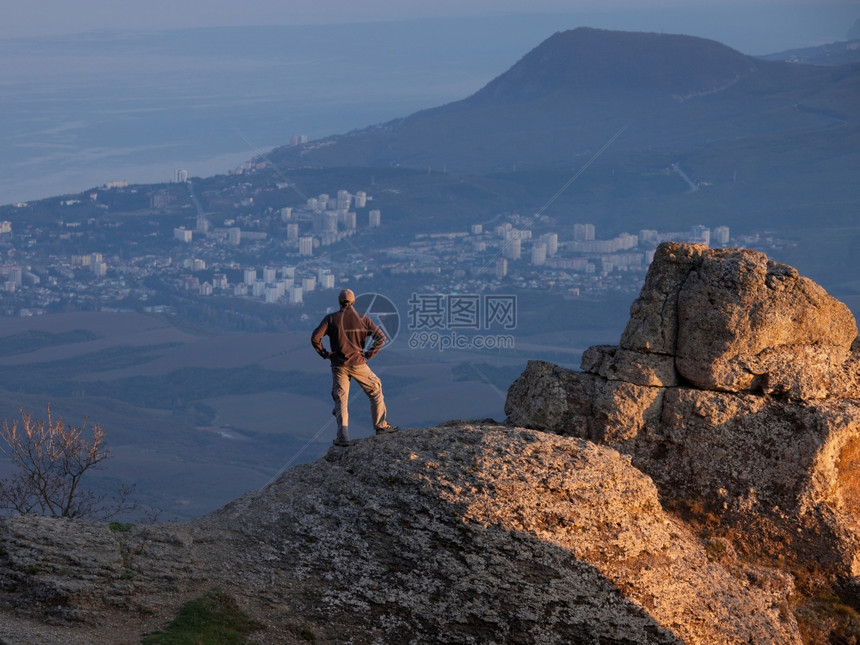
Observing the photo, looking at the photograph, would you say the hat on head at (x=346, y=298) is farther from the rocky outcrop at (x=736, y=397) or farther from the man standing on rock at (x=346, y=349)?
the rocky outcrop at (x=736, y=397)

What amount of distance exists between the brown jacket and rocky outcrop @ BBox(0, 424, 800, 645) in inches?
83.6

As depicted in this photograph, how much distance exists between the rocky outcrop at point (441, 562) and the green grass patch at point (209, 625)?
20 cm

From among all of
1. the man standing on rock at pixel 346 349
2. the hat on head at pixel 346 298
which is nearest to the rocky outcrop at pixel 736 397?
the man standing on rock at pixel 346 349

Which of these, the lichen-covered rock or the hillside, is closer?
the hillside

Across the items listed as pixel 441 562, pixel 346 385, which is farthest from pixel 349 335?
pixel 441 562

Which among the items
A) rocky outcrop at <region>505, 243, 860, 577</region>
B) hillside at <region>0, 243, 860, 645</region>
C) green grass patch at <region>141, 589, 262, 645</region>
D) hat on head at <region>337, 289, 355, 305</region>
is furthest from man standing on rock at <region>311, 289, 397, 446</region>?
green grass patch at <region>141, 589, 262, 645</region>

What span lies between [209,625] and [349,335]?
5.60 meters

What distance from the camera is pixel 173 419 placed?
14812 centimetres

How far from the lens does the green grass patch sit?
40.8ft

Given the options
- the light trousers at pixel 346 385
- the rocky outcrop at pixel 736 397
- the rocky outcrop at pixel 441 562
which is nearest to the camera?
the rocky outcrop at pixel 441 562

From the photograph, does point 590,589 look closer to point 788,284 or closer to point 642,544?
point 642,544

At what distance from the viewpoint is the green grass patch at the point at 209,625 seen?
40.8 ft

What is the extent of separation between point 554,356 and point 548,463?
145974 millimetres

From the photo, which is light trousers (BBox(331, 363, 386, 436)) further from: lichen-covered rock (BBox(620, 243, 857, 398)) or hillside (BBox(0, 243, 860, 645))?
lichen-covered rock (BBox(620, 243, 857, 398))
